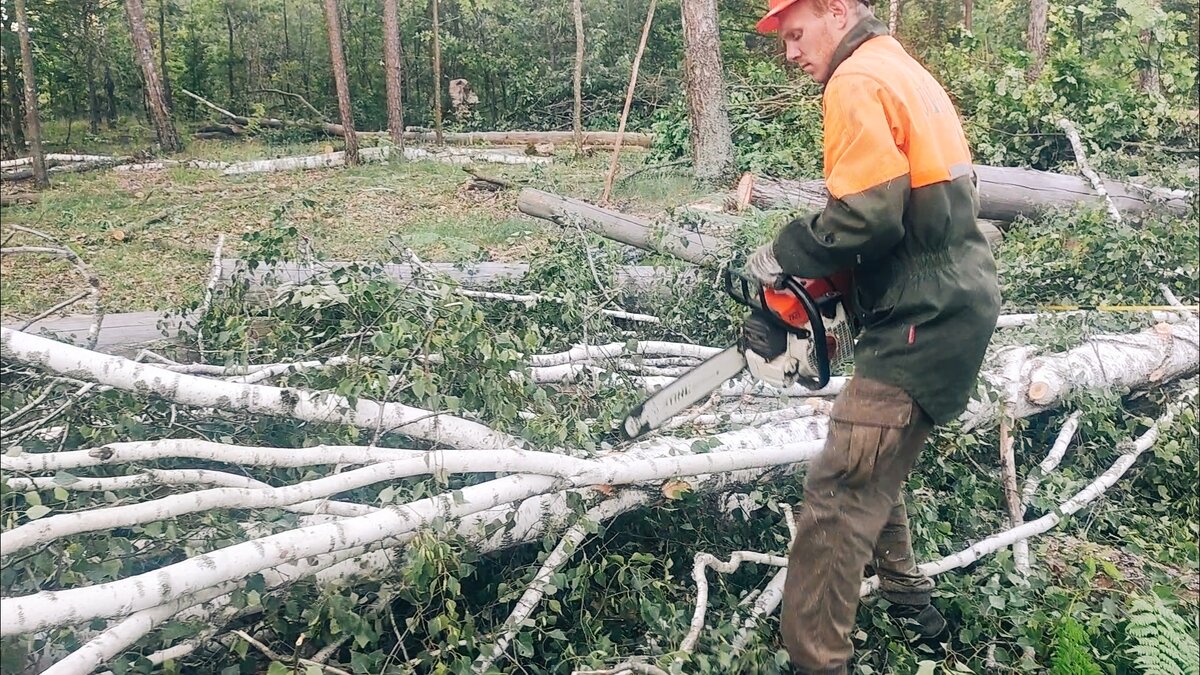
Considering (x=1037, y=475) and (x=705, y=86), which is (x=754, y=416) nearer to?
(x=1037, y=475)

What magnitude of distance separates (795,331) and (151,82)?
413 cm

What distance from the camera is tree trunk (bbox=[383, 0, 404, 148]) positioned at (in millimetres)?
6422

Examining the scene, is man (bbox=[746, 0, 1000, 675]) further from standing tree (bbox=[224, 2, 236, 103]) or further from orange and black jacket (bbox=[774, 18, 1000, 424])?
standing tree (bbox=[224, 2, 236, 103])

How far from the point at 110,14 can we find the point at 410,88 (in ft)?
7.28

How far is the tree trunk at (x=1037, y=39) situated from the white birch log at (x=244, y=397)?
740cm

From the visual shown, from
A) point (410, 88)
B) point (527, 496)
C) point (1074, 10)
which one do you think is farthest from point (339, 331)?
point (1074, 10)

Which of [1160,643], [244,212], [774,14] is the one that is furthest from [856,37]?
[244,212]

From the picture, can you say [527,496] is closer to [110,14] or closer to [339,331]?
[339,331]

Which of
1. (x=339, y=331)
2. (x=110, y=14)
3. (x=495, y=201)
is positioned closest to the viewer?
(x=339, y=331)

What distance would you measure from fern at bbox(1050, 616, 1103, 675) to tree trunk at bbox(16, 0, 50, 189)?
4258 millimetres

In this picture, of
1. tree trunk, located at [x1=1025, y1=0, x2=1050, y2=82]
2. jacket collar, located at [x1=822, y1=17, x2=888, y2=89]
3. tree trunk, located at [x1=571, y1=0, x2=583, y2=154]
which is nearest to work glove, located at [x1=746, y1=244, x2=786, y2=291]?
jacket collar, located at [x1=822, y1=17, x2=888, y2=89]

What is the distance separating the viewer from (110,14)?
15.4 feet

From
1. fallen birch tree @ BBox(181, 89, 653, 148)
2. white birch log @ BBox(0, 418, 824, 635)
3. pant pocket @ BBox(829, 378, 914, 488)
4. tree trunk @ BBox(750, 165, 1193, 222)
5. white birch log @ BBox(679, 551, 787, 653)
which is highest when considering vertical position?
fallen birch tree @ BBox(181, 89, 653, 148)

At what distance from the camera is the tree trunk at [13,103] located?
12.4 ft
